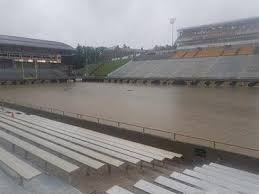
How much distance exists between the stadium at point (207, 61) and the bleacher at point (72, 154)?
33606 millimetres

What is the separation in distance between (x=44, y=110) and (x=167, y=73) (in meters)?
37.2

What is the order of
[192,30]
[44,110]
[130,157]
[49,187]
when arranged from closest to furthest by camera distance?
[49,187] → [130,157] → [44,110] → [192,30]

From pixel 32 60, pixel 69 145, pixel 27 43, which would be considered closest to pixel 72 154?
pixel 69 145

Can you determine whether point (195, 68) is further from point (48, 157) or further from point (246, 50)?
point (48, 157)

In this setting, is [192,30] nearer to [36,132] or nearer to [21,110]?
[21,110]

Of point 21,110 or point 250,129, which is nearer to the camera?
point 250,129

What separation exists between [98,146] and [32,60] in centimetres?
5741

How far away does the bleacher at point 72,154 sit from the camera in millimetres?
7128

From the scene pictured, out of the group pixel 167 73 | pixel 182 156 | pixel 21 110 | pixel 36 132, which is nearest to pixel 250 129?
pixel 182 156

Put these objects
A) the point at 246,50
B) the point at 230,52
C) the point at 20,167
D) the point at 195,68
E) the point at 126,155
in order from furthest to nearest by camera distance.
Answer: the point at 230,52, the point at 246,50, the point at 195,68, the point at 126,155, the point at 20,167

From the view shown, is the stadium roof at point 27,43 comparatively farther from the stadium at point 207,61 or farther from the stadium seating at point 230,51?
the stadium seating at point 230,51

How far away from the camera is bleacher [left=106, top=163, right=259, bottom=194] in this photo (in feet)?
18.9

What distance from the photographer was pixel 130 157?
8.02 meters

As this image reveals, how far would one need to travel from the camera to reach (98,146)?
9.13 m
